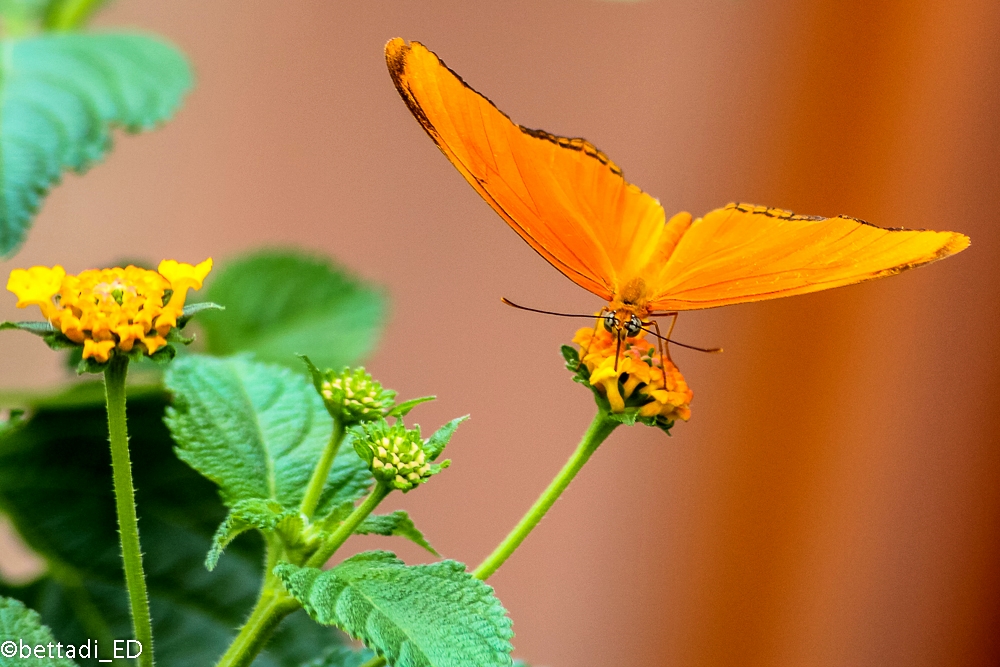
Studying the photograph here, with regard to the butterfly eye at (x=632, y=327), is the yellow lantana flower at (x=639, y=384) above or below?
below

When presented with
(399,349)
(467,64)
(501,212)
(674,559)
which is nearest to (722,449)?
(674,559)

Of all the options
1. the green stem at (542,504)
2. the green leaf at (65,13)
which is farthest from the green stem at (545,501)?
the green leaf at (65,13)

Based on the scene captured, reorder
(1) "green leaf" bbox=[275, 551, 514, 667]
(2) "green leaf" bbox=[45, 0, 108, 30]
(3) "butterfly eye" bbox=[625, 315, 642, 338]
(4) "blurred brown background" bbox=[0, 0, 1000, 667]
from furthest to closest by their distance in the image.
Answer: (4) "blurred brown background" bbox=[0, 0, 1000, 667] → (2) "green leaf" bbox=[45, 0, 108, 30] → (3) "butterfly eye" bbox=[625, 315, 642, 338] → (1) "green leaf" bbox=[275, 551, 514, 667]

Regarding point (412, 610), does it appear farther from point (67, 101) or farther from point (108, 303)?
point (67, 101)

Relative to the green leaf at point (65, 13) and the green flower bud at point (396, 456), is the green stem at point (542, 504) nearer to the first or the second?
the green flower bud at point (396, 456)

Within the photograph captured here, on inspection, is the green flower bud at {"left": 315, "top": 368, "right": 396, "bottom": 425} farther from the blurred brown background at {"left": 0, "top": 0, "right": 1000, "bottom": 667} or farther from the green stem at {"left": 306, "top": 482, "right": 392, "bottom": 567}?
the blurred brown background at {"left": 0, "top": 0, "right": 1000, "bottom": 667}

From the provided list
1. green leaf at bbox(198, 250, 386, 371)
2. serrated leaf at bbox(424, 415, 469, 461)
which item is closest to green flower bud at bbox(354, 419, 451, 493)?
serrated leaf at bbox(424, 415, 469, 461)
